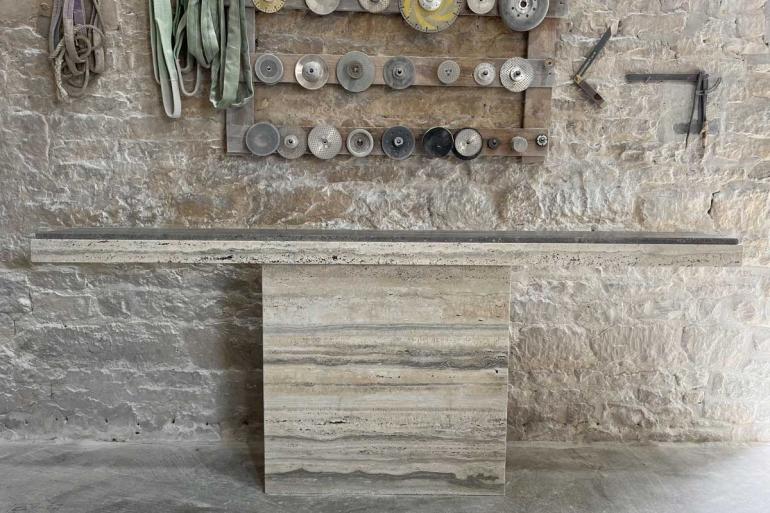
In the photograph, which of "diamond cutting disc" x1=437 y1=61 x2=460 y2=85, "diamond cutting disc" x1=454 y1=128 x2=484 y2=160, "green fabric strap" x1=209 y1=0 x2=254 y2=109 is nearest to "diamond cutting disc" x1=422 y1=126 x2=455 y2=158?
"diamond cutting disc" x1=454 y1=128 x2=484 y2=160

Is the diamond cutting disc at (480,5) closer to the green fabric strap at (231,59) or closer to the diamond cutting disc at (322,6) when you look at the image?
the diamond cutting disc at (322,6)

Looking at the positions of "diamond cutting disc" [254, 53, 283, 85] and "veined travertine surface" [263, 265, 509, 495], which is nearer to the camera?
"veined travertine surface" [263, 265, 509, 495]

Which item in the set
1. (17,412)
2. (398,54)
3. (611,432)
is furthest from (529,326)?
(17,412)

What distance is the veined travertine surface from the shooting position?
8.49 feet

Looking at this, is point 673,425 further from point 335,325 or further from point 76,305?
point 76,305

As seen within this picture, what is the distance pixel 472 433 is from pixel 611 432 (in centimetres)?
98

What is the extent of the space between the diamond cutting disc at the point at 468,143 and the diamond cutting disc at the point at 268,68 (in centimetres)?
81

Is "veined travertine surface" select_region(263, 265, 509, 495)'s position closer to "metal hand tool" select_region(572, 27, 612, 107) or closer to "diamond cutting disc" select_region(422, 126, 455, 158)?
"diamond cutting disc" select_region(422, 126, 455, 158)

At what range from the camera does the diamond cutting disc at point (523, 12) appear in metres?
2.97

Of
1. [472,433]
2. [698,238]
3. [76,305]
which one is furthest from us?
[76,305]

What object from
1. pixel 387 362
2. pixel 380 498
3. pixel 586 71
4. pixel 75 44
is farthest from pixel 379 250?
pixel 75 44

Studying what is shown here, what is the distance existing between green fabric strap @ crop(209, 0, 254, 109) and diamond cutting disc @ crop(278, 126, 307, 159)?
215 millimetres

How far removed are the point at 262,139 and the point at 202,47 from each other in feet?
1.48

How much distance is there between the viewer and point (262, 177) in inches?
123
